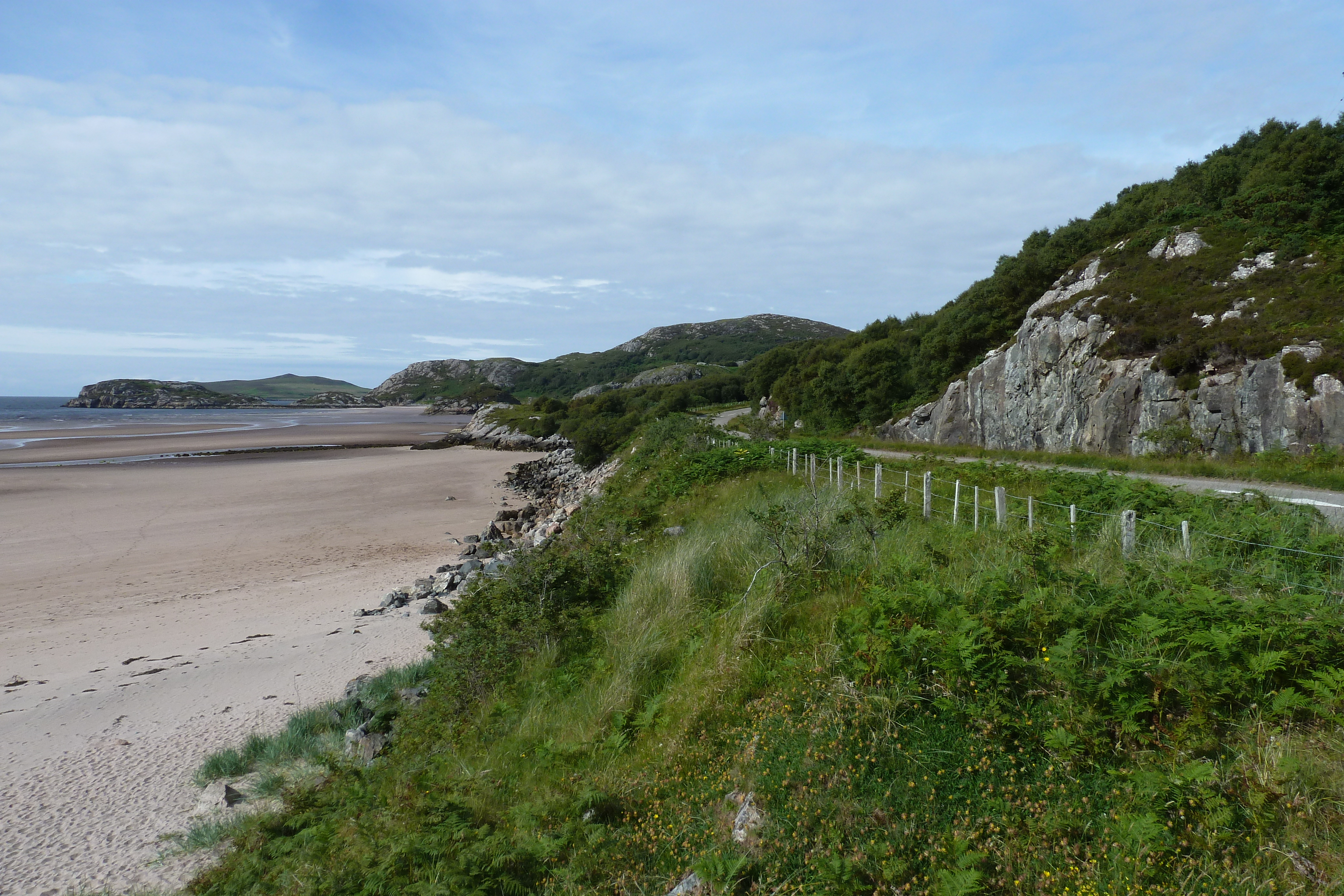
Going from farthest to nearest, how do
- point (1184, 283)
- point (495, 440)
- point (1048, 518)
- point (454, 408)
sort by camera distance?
point (454, 408), point (495, 440), point (1184, 283), point (1048, 518)

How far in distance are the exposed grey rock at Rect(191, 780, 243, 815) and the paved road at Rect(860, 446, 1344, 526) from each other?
14.0 meters

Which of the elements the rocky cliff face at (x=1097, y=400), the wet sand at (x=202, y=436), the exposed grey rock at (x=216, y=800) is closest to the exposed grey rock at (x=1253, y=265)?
the rocky cliff face at (x=1097, y=400)

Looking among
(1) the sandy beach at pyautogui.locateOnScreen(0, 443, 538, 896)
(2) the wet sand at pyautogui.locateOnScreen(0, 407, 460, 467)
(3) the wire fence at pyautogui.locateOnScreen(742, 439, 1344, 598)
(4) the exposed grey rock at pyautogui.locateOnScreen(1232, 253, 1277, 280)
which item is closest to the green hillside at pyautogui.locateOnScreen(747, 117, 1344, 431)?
(4) the exposed grey rock at pyautogui.locateOnScreen(1232, 253, 1277, 280)

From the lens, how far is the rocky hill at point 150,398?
158500 millimetres

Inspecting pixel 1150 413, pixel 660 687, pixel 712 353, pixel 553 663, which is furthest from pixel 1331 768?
pixel 712 353

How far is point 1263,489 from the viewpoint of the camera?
13617 millimetres

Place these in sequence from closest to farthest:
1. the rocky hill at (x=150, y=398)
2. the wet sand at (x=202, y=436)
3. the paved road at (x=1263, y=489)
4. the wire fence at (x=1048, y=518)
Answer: the wire fence at (x=1048, y=518) < the paved road at (x=1263, y=489) < the wet sand at (x=202, y=436) < the rocky hill at (x=150, y=398)

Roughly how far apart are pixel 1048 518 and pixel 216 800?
12.1m

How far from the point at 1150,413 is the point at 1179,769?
73.5ft

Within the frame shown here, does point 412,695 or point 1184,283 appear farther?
point 1184,283

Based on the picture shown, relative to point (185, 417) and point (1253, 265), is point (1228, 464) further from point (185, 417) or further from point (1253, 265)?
point (185, 417)

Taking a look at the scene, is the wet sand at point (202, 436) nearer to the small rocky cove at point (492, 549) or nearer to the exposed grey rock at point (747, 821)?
the small rocky cove at point (492, 549)

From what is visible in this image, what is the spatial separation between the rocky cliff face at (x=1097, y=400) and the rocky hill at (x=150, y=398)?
577ft

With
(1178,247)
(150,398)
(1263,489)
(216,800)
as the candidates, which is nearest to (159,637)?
(216,800)
